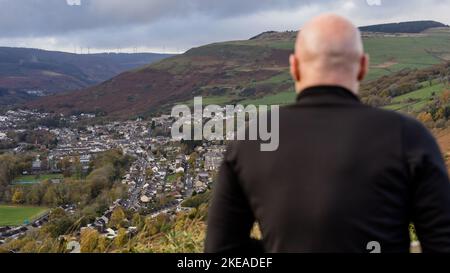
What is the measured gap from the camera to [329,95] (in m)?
2.25

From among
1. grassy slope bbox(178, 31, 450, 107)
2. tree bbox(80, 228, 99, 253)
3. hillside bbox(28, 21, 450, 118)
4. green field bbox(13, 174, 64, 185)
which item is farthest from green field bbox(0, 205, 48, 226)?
hillside bbox(28, 21, 450, 118)

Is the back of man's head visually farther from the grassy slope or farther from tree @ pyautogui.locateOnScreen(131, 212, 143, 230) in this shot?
the grassy slope

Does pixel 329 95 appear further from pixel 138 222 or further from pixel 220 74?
pixel 220 74

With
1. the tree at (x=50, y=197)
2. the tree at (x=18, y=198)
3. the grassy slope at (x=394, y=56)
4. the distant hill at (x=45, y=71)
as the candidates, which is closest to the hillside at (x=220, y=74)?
the grassy slope at (x=394, y=56)

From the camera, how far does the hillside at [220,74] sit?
230 ft

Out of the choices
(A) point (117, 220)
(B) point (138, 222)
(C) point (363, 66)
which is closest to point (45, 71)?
(A) point (117, 220)

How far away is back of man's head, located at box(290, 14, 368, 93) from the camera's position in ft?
7.35

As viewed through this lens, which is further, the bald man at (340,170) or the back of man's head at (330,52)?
the back of man's head at (330,52)

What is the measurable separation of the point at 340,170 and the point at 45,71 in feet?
497

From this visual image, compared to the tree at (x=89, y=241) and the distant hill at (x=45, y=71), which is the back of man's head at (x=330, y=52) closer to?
the tree at (x=89, y=241)

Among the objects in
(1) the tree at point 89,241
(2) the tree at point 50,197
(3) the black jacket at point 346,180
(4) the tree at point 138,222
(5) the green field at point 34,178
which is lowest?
(5) the green field at point 34,178

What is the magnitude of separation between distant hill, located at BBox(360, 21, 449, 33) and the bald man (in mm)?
117165

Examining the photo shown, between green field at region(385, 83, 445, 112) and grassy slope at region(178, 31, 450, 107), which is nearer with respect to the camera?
green field at region(385, 83, 445, 112)

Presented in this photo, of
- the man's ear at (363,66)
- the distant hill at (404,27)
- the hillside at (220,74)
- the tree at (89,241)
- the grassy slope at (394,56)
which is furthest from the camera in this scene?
the distant hill at (404,27)
